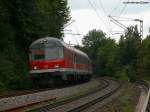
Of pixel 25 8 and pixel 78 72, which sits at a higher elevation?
pixel 25 8

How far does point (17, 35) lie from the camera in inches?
1684

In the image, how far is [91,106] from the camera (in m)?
21.8

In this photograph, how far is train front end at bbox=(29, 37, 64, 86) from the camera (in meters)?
35.5

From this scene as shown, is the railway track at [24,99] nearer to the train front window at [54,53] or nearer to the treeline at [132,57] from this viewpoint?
the train front window at [54,53]

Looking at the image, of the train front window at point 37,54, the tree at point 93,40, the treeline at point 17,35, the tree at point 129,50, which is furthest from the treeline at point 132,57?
the tree at point 93,40

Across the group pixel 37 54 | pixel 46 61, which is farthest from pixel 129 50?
pixel 46 61

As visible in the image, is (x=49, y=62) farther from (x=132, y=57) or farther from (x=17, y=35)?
(x=132, y=57)

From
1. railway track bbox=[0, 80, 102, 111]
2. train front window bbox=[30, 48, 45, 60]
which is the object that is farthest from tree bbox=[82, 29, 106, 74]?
railway track bbox=[0, 80, 102, 111]

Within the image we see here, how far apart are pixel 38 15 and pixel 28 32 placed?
10.0ft

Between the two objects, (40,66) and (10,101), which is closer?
(10,101)

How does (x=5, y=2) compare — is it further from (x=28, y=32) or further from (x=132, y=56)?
(x=132, y=56)

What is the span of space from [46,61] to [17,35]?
7843 mm

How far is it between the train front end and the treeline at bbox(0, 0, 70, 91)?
1316 mm

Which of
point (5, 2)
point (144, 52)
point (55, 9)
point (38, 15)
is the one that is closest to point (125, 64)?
point (144, 52)
